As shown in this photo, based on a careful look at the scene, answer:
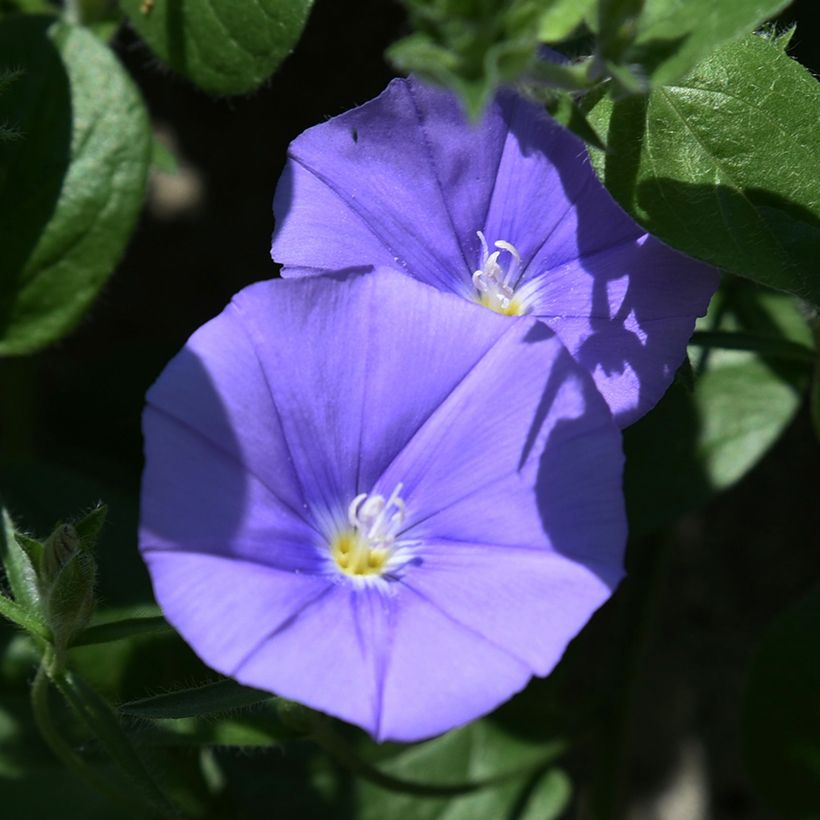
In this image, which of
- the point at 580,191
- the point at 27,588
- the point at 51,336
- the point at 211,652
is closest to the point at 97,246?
the point at 51,336

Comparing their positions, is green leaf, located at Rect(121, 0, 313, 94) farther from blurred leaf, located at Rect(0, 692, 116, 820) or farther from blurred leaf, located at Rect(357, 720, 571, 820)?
blurred leaf, located at Rect(357, 720, 571, 820)

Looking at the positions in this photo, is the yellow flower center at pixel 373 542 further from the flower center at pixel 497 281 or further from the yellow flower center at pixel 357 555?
the flower center at pixel 497 281

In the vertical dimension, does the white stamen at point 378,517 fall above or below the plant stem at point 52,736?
above

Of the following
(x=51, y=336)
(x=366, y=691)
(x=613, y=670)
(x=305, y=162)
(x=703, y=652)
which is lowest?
(x=703, y=652)

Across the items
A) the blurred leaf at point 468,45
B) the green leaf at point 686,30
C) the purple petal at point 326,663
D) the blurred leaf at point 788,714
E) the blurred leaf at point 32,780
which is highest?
the blurred leaf at point 468,45

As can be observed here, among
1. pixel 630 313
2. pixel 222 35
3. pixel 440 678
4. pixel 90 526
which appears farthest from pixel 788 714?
pixel 222 35

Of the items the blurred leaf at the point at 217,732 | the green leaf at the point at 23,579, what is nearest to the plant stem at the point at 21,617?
the green leaf at the point at 23,579

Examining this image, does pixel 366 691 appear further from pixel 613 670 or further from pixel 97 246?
pixel 613 670

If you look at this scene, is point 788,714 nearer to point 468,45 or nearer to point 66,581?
point 66,581
